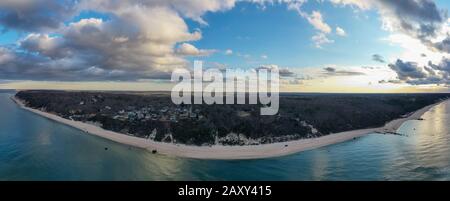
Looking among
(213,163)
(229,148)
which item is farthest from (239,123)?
(213,163)

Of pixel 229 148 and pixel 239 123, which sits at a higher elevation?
pixel 239 123

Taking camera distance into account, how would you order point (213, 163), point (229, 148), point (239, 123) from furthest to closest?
1. point (239, 123)
2. point (229, 148)
3. point (213, 163)

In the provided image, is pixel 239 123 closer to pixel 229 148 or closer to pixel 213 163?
pixel 229 148

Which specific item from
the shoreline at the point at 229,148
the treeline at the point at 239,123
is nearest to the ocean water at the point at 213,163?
the shoreline at the point at 229,148

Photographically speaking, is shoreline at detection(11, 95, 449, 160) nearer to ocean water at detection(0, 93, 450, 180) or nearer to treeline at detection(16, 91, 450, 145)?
ocean water at detection(0, 93, 450, 180)

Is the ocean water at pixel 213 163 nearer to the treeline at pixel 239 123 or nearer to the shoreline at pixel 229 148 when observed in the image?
the shoreline at pixel 229 148

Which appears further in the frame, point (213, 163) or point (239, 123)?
point (239, 123)
